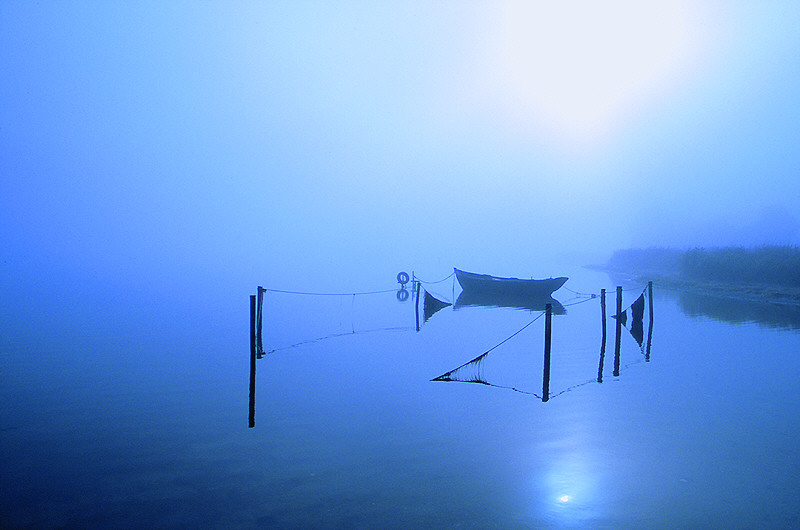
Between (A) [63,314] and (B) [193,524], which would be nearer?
(B) [193,524]

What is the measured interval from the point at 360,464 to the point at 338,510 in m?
1.56

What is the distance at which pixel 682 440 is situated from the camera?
9.98 metres

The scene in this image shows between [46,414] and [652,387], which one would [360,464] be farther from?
[652,387]

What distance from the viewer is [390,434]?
10.2 meters

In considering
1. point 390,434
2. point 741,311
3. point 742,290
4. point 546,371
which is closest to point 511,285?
point 741,311

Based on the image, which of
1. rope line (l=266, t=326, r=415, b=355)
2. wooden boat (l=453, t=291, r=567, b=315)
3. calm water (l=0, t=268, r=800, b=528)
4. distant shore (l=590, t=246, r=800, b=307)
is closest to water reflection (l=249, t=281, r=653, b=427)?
rope line (l=266, t=326, r=415, b=355)

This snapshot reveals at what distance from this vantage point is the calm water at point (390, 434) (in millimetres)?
7293

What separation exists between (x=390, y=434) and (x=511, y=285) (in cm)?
2616

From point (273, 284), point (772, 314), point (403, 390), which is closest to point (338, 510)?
point (403, 390)

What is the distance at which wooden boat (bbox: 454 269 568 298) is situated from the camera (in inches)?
1351

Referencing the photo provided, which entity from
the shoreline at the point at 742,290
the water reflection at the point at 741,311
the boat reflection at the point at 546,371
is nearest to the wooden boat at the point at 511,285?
the water reflection at the point at 741,311

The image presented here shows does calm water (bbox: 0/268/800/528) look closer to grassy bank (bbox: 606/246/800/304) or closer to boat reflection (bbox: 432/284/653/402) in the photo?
boat reflection (bbox: 432/284/653/402)

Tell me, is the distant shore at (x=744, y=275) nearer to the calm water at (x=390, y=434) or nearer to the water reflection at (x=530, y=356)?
the water reflection at (x=530, y=356)

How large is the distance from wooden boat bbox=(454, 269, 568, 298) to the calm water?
546 inches
